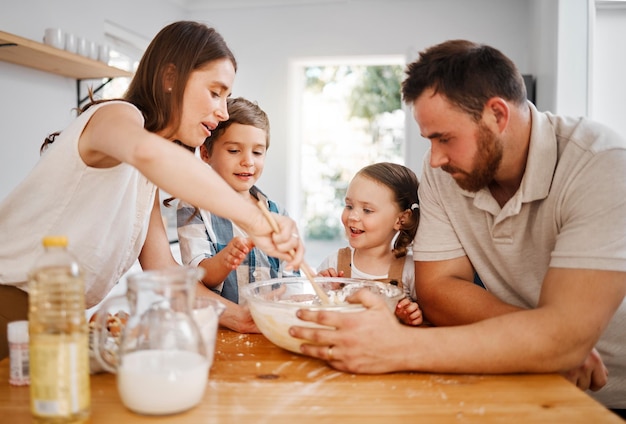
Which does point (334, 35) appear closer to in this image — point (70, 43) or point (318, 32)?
point (318, 32)

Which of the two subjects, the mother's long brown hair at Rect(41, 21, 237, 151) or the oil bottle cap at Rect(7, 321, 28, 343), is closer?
the oil bottle cap at Rect(7, 321, 28, 343)

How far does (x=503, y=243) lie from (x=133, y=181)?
941 mm

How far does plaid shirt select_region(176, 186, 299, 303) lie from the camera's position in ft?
5.96

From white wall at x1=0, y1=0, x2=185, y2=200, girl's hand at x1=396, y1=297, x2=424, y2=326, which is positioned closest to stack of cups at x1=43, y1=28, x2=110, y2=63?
white wall at x1=0, y1=0, x2=185, y2=200

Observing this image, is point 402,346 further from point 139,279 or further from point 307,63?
point 307,63

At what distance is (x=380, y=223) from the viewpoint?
6.10ft

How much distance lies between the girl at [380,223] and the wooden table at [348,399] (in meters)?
0.85

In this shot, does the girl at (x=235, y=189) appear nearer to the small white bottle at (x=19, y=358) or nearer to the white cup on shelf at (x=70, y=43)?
the small white bottle at (x=19, y=358)

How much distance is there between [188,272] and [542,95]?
147 inches

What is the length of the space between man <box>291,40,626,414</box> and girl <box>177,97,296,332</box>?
0.68 metres

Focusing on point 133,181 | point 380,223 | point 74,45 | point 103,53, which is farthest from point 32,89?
point 380,223

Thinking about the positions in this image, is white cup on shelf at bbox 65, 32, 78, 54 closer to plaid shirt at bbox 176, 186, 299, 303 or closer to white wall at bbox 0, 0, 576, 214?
white wall at bbox 0, 0, 576, 214

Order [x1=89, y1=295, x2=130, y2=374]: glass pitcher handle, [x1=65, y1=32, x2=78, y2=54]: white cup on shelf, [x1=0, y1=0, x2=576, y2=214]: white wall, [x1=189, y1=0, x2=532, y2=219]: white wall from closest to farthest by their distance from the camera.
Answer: [x1=89, y1=295, x2=130, y2=374]: glass pitcher handle, [x1=65, y1=32, x2=78, y2=54]: white cup on shelf, [x1=0, y1=0, x2=576, y2=214]: white wall, [x1=189, y1=0, x2=532, y2=219]: white wall

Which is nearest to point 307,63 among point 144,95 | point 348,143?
point 348,143
